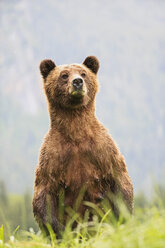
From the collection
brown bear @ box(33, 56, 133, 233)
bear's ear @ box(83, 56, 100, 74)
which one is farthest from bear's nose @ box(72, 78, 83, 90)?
bear's ear @ box(83, 56, 100, 74)

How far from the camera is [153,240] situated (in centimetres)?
323

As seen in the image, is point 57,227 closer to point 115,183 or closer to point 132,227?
point 115,183

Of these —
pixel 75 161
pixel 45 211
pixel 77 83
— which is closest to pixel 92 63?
pixel 77 83

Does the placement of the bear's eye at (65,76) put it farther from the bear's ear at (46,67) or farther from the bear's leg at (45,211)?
the bear's leg at (45,211)

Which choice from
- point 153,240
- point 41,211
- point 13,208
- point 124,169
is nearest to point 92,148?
point 124,169

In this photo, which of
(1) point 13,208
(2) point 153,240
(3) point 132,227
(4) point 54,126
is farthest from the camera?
(1) point 13,208

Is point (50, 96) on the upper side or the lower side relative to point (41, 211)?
upper

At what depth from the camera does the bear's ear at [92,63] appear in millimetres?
7360

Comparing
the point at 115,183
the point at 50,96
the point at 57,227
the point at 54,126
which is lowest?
the point at 57,227

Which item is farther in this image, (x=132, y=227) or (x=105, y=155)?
(x=105, y=155)

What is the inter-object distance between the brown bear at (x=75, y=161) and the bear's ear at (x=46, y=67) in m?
0.68

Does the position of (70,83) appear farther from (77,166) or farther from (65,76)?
(77,166)

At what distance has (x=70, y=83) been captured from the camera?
6672 mm

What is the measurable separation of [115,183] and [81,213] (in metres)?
0.65
